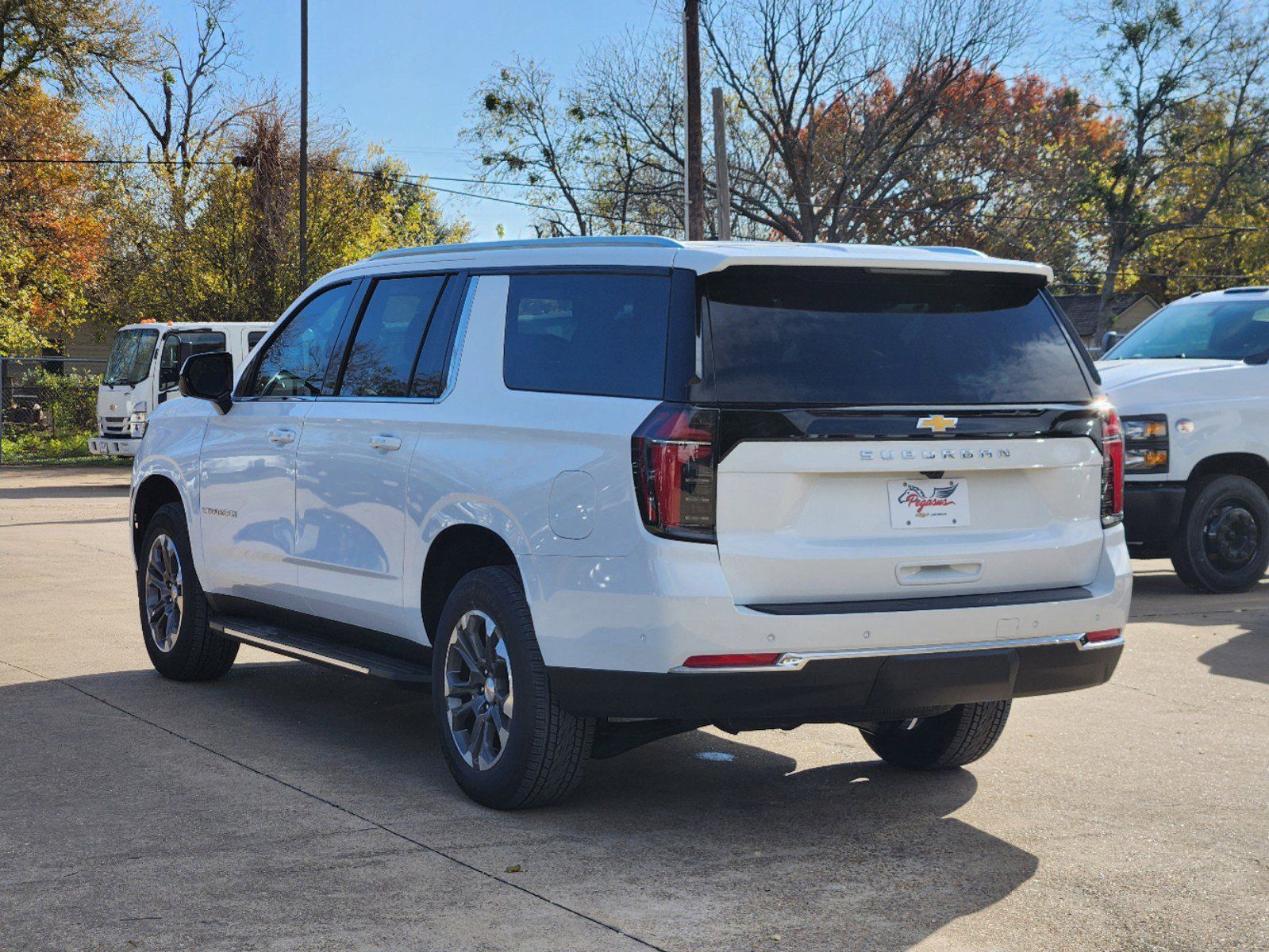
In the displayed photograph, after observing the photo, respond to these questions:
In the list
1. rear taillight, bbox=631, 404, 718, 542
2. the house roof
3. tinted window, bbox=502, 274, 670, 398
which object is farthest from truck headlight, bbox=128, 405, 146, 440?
the house roof

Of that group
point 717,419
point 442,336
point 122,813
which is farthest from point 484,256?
point 122,813

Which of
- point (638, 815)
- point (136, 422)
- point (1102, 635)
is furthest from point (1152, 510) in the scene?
point (136, 422)

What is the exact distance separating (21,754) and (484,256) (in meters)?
2.62

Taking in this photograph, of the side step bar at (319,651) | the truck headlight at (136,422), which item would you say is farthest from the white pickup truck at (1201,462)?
the truck headlight at (136,422)

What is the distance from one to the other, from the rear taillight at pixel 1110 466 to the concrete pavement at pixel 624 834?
3.43ft

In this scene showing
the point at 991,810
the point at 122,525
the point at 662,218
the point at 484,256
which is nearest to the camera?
the point at 991,810

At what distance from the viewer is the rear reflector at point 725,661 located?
14.9 ft

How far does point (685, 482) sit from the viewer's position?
4555mm

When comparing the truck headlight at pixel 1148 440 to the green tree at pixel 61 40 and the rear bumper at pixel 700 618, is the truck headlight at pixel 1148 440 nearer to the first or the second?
the rear bumper at pixel 700 618

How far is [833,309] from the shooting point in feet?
16.0

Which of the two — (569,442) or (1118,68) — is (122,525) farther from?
(1118,68)

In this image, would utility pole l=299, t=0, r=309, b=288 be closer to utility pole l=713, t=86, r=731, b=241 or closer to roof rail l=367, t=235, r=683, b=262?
utility pole l=713, t=86, r=731, b=241

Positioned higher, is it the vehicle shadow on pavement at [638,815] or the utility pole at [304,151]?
the utility pole at [304,151]

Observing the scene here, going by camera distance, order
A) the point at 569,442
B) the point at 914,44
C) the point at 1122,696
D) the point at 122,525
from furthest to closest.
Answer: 1. the point at 914,44
2. the point at 122,525
3. the point at 1122,696
4. the point at 569,442
